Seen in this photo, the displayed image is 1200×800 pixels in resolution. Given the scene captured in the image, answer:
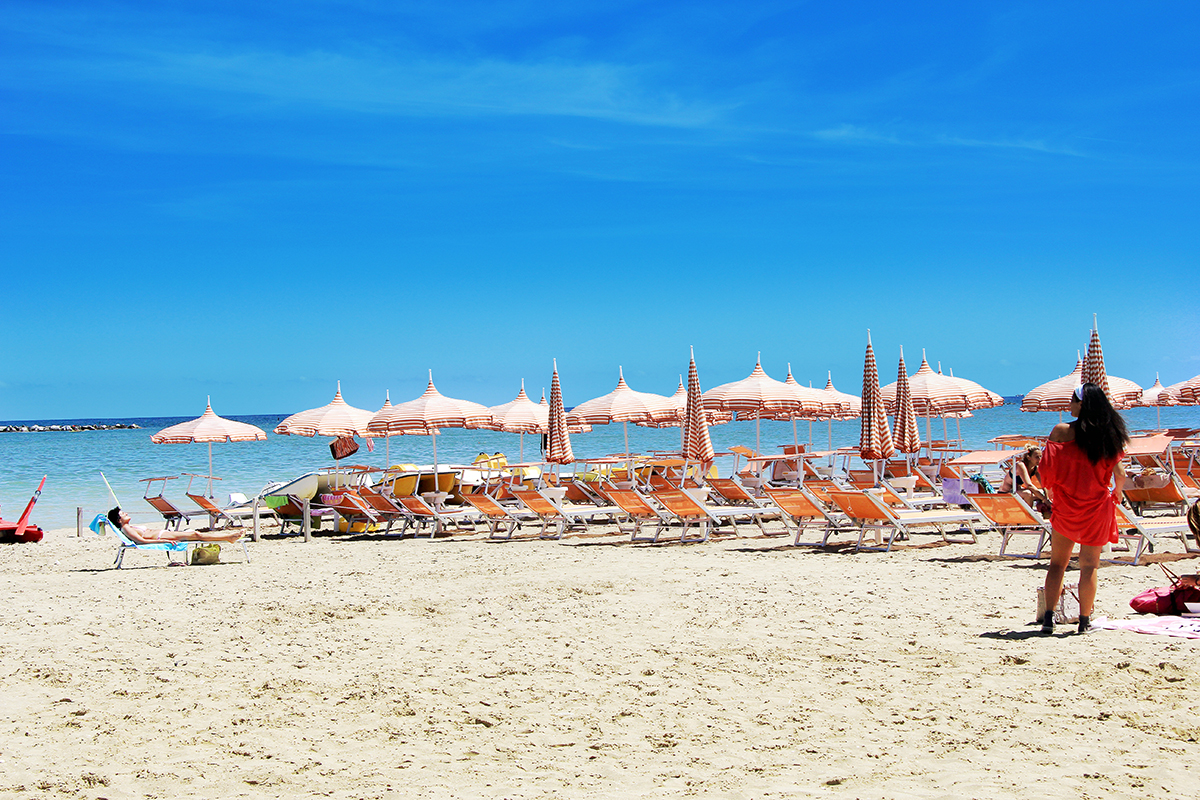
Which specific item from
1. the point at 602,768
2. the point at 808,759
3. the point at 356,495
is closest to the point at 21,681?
the point at 602,768

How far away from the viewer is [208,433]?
1487cm

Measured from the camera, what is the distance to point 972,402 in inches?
624

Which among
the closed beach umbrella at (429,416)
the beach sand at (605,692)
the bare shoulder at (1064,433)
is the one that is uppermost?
the closed beach umbrella at (429,416)

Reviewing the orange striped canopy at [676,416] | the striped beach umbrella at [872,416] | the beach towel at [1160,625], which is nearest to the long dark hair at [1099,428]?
the beach towel at [1160,625]

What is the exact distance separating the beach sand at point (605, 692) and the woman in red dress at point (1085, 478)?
429 mm

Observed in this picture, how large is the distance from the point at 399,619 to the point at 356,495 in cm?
622

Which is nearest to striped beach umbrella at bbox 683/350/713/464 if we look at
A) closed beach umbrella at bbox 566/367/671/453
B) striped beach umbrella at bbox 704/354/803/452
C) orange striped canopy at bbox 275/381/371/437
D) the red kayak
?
striped beach umbrella at bbox 704/354/803/452

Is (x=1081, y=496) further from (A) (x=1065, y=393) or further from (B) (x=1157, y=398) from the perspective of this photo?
(B) (x=1157, y=398)

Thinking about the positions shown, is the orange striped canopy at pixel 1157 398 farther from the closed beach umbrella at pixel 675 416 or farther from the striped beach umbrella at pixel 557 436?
the striped beach umbrella at pixel 557 436

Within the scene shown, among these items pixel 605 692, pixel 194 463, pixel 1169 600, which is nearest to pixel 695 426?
pixel 1169 600

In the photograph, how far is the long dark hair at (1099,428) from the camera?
458cm

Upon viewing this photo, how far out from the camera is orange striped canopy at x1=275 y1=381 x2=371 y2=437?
49.0 ft

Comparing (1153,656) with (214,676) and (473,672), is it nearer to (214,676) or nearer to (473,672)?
(473,672)

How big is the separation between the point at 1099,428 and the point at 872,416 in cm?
883
